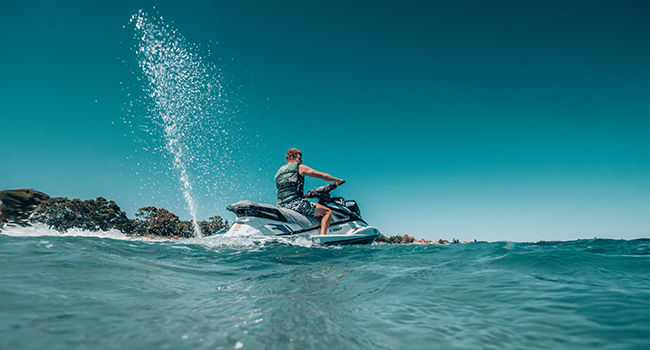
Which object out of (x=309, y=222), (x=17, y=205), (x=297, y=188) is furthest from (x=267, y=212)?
(x=17, y=205)

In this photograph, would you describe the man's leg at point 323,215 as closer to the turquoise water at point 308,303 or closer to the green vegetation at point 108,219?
the turquoise water at point 308,303

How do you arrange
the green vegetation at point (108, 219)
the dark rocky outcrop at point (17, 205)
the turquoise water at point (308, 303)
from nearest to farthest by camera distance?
the turquoise water at point (308, 303)
the dark rocky outcrop at point (17, 205)
the green vegetation at point (108, 219)

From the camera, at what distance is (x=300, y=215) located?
796 centimetres

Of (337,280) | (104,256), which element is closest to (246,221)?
(104,256)

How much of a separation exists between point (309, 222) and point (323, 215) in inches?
20.5

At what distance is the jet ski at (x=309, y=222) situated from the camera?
704 cm

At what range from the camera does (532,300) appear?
2.57m

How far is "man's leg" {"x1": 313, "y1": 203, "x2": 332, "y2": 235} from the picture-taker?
8141mm

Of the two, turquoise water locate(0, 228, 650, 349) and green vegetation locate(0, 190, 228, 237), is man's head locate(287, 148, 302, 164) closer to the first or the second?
turquoise water locate(0, 228, 650, 349)

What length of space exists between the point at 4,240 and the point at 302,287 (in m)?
4.90

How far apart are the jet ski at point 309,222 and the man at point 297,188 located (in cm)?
24

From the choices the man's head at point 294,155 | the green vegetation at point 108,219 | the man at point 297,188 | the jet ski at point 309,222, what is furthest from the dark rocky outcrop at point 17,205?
the green vegetation at point 108,219

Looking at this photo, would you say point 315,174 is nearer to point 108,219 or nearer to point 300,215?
point 300,215

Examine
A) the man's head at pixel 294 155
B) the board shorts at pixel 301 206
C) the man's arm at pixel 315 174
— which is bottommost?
the board shorts at pixel 301 206
